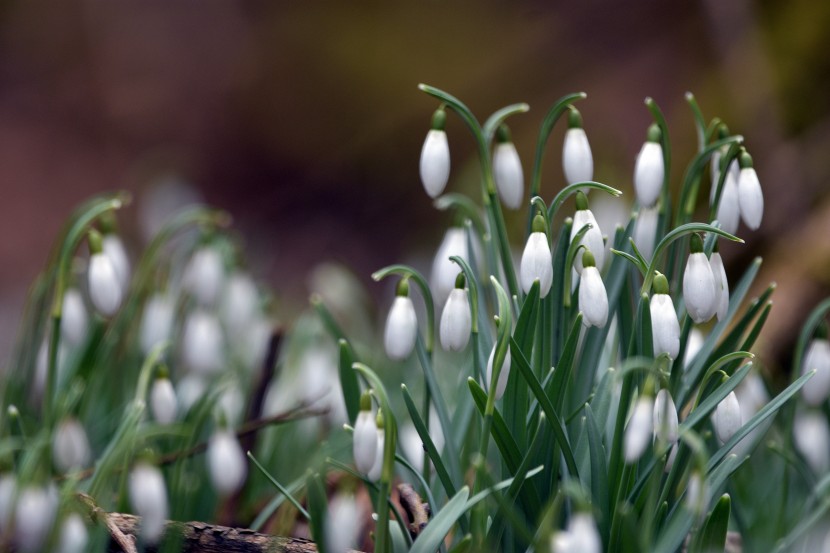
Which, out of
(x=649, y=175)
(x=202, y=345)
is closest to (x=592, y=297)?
(x=649, y=175)

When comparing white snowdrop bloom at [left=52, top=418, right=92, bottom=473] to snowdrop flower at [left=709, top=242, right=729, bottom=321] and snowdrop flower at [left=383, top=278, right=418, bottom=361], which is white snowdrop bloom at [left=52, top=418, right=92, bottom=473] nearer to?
snowdrop flower at [left=383, top=278, right=418, bottom=361]

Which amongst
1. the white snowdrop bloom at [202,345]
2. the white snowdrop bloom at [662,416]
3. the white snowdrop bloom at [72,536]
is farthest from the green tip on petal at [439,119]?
the white snowdrop bloom at [202,345]

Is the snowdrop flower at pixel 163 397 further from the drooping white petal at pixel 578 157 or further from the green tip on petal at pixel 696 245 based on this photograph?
the green tip on petal at pixel 696 245

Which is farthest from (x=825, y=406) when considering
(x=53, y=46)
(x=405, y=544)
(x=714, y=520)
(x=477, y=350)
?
(x=53, y=46)

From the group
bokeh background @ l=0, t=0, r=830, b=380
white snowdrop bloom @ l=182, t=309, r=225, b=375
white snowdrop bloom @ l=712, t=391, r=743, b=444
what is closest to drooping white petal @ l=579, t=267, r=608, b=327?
white snowdrop bloom @ l=712, t=391, r=743, b=444

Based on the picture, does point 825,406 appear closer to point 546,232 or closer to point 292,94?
point 546,232
